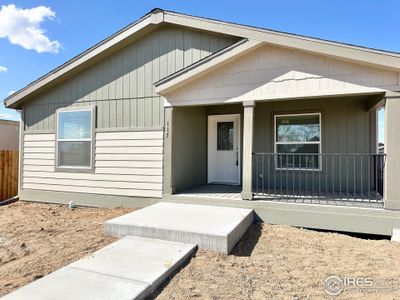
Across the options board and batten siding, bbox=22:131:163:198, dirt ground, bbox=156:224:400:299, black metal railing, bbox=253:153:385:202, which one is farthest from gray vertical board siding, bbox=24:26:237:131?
dirt ground, bbox=156:224:400:299

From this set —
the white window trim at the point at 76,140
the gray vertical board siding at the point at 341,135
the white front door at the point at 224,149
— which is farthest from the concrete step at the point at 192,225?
the white window trim at the point at 76,140

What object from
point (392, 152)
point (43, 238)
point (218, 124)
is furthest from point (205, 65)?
point (43, 238)

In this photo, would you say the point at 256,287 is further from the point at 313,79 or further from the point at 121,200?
the point at 121,200

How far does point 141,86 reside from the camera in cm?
718

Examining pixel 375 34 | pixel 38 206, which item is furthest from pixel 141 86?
pixel 375 34

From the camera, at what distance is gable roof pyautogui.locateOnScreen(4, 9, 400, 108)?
4755 mm

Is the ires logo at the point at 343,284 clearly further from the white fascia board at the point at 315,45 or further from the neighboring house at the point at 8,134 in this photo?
the neighboring house at the point at 8,134

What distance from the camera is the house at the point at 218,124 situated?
5.12m

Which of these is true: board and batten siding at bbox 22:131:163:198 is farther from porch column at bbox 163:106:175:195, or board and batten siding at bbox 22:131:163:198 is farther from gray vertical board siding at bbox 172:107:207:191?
gray vertical board siding at bbox 172:107:207:191

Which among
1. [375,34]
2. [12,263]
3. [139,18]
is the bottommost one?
[12,263]

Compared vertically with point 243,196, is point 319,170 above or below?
above

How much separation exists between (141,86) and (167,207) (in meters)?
3.31

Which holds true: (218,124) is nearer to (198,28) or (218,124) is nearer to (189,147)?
(189,147)

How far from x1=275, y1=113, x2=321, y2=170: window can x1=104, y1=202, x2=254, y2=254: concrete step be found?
2408 mm
